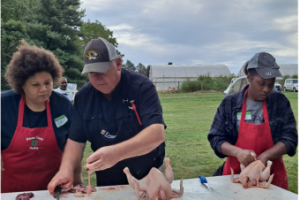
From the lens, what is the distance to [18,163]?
1941mm

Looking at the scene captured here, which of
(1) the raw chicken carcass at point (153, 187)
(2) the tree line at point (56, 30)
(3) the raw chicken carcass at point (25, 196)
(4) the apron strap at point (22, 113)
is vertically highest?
(2) the tree line at point (56, 30)

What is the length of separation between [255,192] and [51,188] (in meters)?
1.25

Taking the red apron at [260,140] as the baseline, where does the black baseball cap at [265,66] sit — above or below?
above

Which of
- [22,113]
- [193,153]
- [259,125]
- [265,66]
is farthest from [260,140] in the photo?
[193,153]

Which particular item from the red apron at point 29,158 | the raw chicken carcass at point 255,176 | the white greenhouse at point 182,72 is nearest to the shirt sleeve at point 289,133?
the raw chicken carcass at point 255,176

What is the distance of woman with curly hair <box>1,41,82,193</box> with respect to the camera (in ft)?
6.25

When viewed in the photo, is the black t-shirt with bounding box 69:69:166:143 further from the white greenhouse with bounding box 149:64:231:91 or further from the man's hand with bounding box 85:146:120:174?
the white greenhouse with bounding box 149:64:231:91

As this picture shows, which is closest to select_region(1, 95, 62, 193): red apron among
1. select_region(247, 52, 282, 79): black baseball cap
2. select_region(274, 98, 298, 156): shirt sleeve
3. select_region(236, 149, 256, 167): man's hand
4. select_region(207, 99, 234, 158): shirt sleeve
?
select_region(207, 99, 234, 158): shirt sleeve

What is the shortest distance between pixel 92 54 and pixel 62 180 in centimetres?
79

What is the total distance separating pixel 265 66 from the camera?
195 centimetres

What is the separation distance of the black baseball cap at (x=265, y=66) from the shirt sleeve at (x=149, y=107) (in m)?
0.79

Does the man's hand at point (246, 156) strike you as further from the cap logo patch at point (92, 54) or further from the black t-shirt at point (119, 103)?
the cap logo patch at point (92, 54)

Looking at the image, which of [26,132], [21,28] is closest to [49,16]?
[21,28]

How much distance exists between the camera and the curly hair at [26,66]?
193 centimetres
